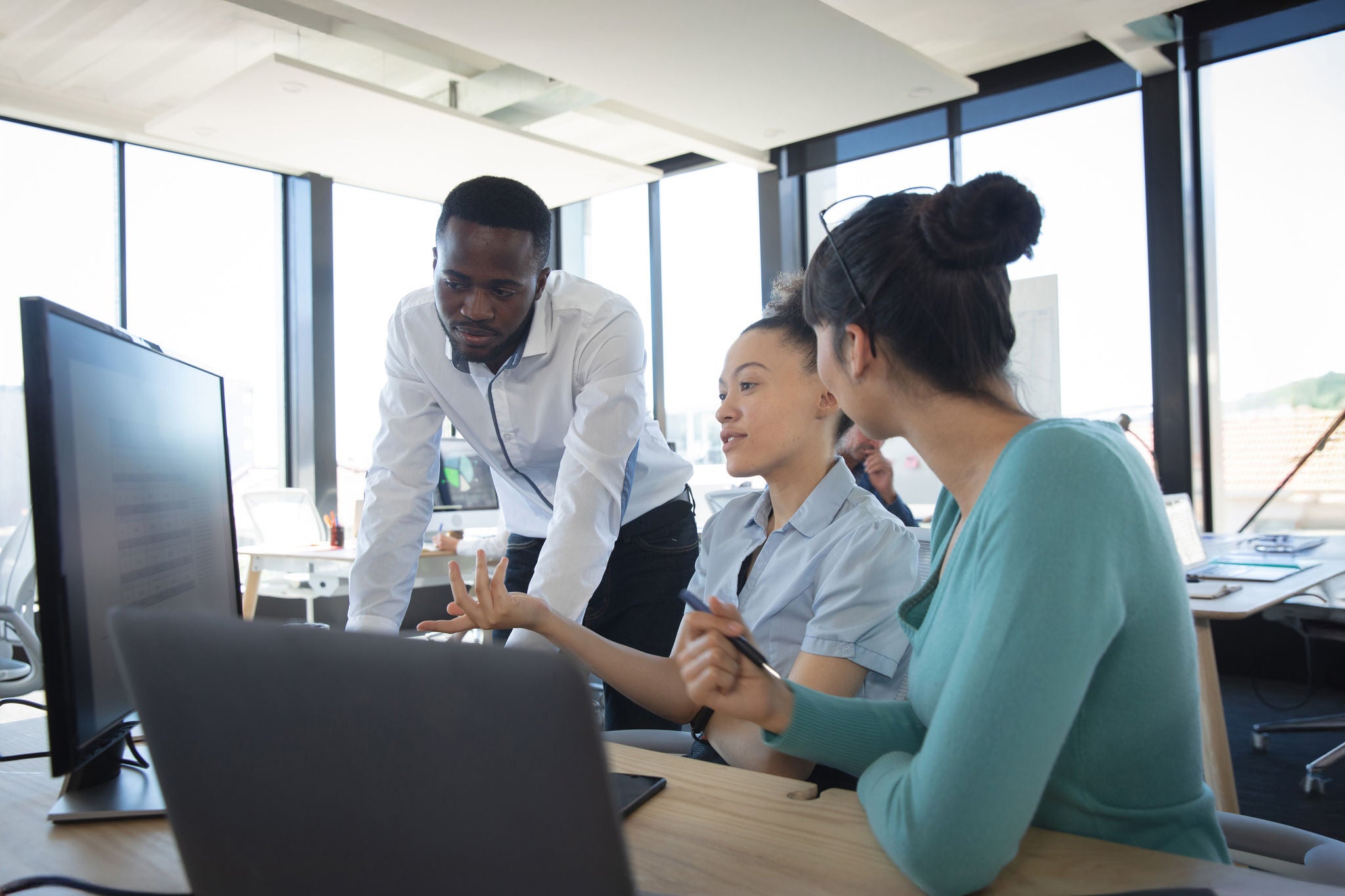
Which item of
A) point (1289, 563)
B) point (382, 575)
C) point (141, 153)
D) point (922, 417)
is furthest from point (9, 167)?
point (1289, 563)

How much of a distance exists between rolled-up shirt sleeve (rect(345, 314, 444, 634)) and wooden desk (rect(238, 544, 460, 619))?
2075 mm

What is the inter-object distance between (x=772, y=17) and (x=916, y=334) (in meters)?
3.41

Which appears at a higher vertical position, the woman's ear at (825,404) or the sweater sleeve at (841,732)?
the woman's ear at (825,404)

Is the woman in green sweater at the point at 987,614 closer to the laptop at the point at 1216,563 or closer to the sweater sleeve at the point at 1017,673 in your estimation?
the sweater sleeve at the point at 1017,673

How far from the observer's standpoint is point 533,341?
1.88 metres

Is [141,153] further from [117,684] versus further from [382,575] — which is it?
[117,684]

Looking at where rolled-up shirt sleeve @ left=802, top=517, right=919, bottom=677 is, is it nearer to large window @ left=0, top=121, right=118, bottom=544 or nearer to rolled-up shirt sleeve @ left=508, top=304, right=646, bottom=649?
rolled-up shirt sleeve @ left=508, top=304, right=646, bottom=649

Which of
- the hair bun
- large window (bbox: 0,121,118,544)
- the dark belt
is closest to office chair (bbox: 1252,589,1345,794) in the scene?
the dark belt

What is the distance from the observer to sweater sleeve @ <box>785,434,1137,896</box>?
2.27 ft

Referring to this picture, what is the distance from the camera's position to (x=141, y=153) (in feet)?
18.6

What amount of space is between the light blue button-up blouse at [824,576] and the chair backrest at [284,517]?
3978 millimetres

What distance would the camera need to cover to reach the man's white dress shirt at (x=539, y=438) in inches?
66.7

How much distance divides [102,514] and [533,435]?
1.15m

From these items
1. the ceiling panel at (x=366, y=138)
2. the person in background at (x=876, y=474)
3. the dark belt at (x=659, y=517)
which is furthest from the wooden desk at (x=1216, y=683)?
the ceiling panel at (x=366, y=138)
